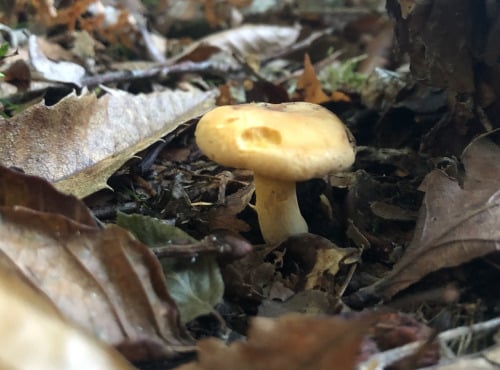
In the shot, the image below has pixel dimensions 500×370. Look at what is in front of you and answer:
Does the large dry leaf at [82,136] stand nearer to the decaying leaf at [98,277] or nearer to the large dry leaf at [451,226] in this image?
the decaying leaf at [98,277]

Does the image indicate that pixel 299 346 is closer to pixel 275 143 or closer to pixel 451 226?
pixel 275 143

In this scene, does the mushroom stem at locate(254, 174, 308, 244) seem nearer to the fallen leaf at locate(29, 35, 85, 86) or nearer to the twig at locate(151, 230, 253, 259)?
the twig at locate(151, 230, 253, 259)

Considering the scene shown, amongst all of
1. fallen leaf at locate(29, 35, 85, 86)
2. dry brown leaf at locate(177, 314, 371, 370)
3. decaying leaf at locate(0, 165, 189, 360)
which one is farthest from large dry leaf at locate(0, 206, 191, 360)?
fallen leaf at locate(29, 35, 85, 86)

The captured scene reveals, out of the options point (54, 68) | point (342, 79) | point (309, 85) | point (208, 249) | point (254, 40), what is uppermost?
point (208, 249)

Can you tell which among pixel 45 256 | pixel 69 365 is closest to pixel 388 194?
pixel 45 256

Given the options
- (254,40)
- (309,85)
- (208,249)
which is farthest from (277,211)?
(254,40)

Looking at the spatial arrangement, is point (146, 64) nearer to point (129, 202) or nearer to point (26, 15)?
point (26, 15)
